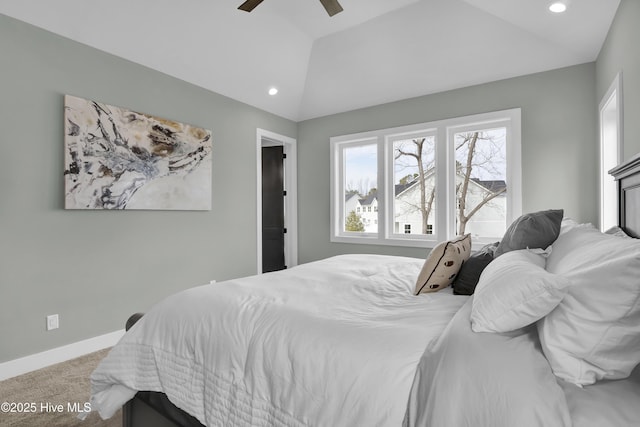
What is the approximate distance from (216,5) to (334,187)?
8.75 feet

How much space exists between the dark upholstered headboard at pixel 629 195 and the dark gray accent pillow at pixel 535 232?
0.29 m

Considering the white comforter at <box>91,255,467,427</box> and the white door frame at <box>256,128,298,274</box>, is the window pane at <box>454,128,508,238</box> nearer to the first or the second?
the white door frame at <box>256,128,298,274</box>

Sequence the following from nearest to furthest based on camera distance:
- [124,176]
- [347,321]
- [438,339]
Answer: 1. [438,339]
2. [347,321]
3. [124,176]

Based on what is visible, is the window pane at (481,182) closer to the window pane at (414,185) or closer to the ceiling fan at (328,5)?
the window pane at (414,185)

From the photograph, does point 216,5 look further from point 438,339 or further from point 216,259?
point 438,339

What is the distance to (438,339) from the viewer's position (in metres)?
1.06

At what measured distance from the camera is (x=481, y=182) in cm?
392

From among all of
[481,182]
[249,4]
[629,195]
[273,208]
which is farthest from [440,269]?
[273,208]

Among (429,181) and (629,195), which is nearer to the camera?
(629,195)

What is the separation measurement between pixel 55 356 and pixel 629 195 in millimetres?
3982

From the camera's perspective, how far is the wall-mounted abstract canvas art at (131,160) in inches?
109

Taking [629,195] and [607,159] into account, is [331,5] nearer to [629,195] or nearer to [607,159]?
[629,195]

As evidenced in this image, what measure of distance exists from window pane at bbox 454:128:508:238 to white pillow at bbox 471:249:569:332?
304cm

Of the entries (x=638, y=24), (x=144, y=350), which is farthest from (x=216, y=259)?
(x=638, y=24)
